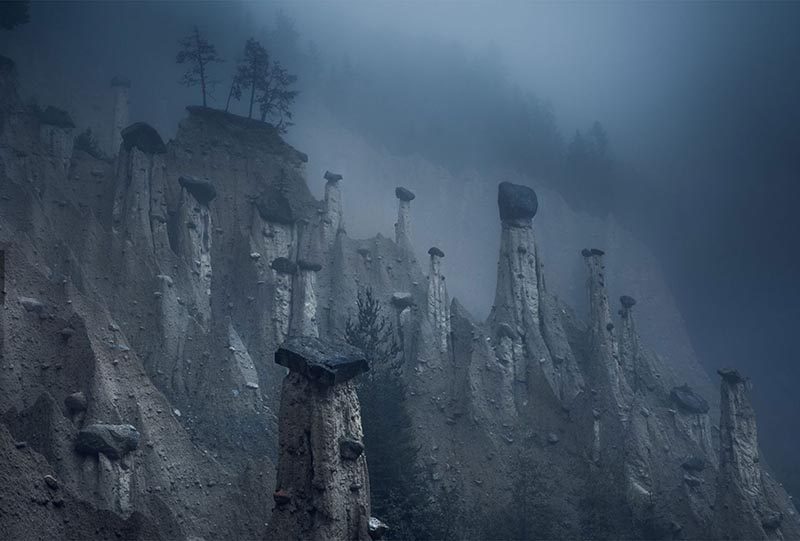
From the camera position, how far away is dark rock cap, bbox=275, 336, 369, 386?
42.8ft

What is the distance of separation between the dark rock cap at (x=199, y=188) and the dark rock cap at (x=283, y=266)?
15.4 feet

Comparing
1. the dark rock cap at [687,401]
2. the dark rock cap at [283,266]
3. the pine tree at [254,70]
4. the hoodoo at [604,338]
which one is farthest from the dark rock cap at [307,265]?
the dark rock cap at [687,401]

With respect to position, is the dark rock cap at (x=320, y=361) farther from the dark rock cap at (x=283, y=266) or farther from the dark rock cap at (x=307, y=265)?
the dark rock cap at (x=283, y=266)

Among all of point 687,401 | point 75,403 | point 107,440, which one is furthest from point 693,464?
point 75,403

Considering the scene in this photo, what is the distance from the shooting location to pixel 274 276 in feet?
98.6

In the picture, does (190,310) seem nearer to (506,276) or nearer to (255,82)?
(506,276)

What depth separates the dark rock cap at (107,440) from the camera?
54.7 ft

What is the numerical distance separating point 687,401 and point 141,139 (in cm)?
3115

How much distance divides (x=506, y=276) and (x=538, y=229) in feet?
103

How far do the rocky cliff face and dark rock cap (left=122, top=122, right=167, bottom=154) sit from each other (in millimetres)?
92

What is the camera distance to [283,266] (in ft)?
98.1

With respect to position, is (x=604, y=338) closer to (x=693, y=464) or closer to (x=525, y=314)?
(x=525, y=314)

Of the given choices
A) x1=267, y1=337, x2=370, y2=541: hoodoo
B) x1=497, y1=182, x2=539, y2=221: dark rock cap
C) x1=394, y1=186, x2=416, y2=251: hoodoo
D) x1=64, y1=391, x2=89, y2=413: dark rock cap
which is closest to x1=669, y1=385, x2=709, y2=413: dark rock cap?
x1=497, y1=182, x2=539, y2=221: dark rock cap

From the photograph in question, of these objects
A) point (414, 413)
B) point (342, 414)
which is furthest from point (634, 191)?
point (342, 414)
